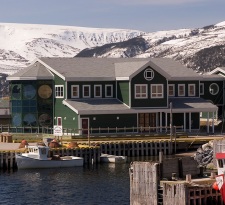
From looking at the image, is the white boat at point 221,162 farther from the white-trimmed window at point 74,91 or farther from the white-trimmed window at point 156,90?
the white-trimmed window at point 74,91

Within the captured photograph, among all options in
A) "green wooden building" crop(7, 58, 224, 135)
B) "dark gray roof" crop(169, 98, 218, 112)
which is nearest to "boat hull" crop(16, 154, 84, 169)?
"green wooden building" crop(7, 58, 224, 135)

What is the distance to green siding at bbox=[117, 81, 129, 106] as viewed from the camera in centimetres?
8731

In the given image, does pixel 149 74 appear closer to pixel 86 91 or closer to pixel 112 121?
pixel 112 121

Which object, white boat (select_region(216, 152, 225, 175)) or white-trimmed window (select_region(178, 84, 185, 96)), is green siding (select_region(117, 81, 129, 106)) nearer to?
white-trimmed window (select_region(178, 84, 185, 96))

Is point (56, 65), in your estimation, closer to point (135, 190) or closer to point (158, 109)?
point (158, 109)

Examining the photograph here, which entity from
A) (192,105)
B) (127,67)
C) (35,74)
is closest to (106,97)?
(127,67)

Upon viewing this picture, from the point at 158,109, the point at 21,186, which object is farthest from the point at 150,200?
the point at 158,109

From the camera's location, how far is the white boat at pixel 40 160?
67188mm

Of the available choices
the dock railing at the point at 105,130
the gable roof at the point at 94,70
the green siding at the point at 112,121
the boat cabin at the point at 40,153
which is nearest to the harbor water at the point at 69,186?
the boat cabin at the point at 40,153

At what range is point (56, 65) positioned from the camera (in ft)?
297

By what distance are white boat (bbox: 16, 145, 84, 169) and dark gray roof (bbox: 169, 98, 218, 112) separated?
21656 mm

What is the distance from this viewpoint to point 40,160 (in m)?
67.6

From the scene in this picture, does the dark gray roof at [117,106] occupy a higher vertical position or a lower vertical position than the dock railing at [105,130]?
higher

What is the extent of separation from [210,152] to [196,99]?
2622 cm
